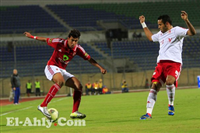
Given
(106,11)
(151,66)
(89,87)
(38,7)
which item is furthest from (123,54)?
(38,7)

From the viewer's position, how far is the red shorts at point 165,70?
26.1 feet

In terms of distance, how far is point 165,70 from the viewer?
8.09m

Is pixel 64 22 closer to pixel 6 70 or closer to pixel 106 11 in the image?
pixel 106 11

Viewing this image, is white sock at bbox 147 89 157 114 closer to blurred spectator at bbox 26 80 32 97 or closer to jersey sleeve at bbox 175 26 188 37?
jersey sleeve at bbox 175 26 188 37

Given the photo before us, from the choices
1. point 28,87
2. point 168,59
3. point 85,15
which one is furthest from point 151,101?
point 85,15

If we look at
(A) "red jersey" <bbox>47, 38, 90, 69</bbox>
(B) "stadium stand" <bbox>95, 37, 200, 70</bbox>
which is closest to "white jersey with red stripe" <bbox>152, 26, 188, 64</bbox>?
(A) "red jersey" <bbox>47, 38, 90, 69</bbox>

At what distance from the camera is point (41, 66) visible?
109 ft

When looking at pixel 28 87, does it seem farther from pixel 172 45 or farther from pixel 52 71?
pixel 172 45

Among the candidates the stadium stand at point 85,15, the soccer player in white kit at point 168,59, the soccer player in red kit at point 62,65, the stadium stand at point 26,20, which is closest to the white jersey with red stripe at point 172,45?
the soccer player in white kit at point 168,59

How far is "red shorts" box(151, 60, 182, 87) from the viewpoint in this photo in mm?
7953

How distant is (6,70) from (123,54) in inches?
469

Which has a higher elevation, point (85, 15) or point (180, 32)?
point (85, 15)

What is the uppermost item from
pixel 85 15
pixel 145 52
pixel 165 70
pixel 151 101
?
pixel 85 15

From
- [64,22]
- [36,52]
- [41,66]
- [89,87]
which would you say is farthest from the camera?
[64,22]
